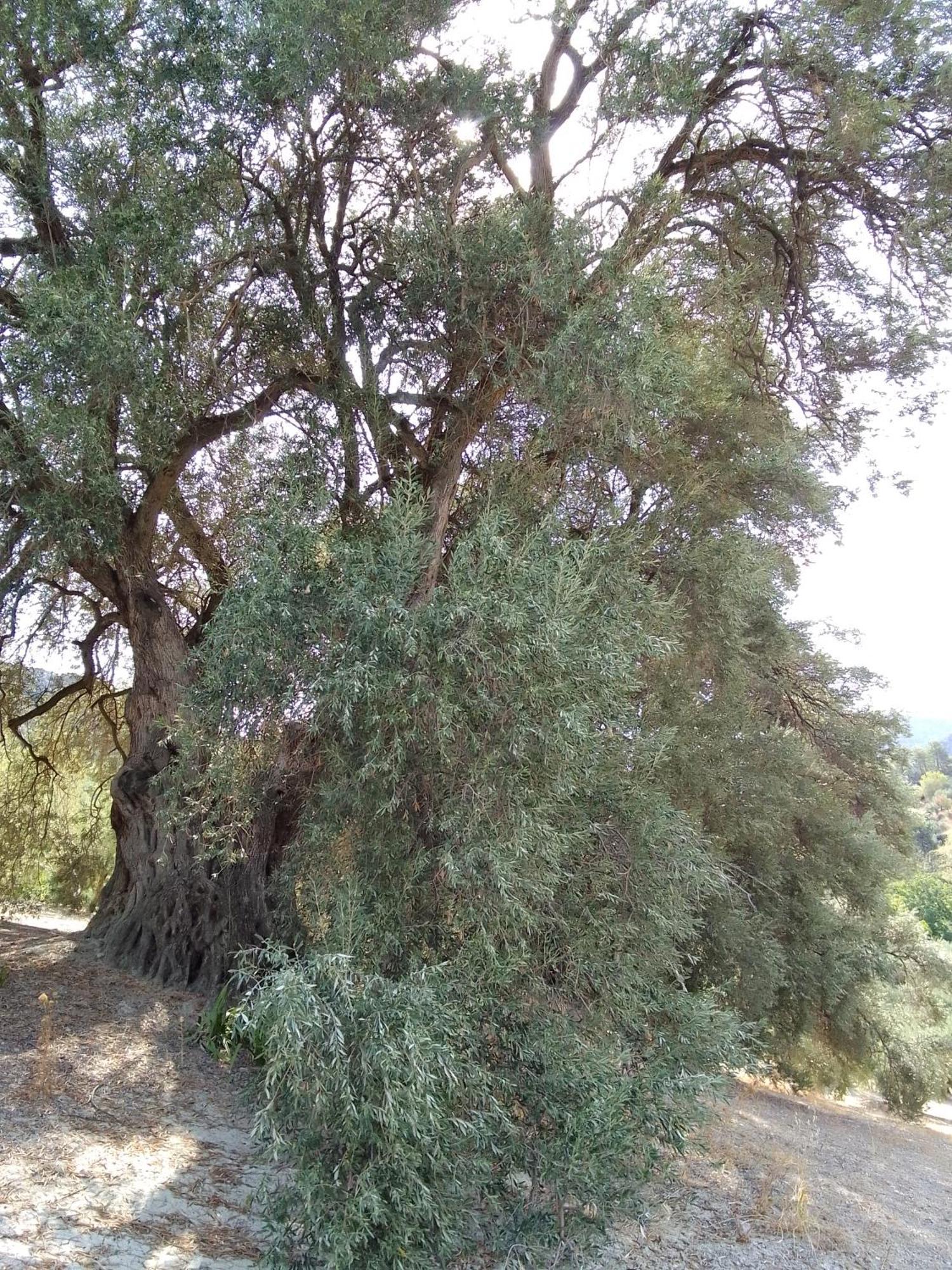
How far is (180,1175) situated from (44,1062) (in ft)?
5.45

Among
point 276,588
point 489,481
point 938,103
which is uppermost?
point 938,103

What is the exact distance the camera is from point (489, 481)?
7.68 m

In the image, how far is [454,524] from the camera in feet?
26.3

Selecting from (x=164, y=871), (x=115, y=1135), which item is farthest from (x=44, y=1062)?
(x=164, y=871)

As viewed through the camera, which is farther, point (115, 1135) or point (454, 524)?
point (454, 524)

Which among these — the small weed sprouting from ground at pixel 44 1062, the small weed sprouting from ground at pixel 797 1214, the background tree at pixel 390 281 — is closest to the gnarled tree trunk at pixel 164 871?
the background tree at pixel 390 281

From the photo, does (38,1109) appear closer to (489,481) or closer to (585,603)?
(585,603)

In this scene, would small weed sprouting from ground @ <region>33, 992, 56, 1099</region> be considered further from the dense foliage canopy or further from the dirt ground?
the dense foliage canopy

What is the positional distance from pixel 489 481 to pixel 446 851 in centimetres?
353

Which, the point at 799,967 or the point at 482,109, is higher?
the point at 482,109

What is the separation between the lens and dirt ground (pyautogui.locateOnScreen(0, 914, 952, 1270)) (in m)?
4.62

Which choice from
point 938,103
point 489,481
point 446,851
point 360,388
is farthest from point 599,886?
point 938,103

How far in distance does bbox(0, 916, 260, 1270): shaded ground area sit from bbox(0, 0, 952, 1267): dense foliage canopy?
0.72 m

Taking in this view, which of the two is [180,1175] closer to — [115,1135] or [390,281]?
[115,1135]
